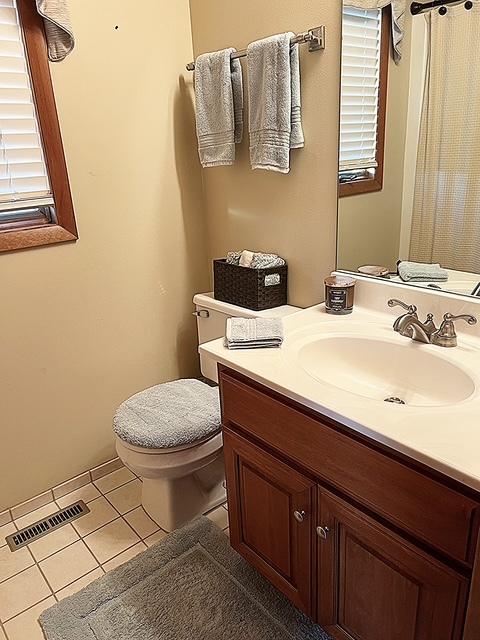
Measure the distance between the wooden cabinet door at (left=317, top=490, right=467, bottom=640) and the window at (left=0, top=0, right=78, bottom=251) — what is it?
4.46 feet

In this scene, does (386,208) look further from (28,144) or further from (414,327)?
(28,144)

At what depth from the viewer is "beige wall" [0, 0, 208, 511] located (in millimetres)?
1736

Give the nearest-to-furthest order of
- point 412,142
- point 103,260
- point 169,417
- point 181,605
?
point 412,142 < point 181,605 < point 169,417 < point 103,260

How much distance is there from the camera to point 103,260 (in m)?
1.92

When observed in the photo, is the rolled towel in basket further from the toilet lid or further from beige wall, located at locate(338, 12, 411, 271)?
the toilet lid

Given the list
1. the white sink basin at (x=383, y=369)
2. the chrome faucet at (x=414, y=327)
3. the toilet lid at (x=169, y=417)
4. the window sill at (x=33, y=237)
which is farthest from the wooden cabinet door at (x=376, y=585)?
the window sill at (x=33, y=237)

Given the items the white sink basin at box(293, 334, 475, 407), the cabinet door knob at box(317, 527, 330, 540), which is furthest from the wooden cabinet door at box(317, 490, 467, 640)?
the white sink basin at box(293, 334, 475, 407)

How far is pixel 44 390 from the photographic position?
1.88 meters

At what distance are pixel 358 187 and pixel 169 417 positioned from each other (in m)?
1.03

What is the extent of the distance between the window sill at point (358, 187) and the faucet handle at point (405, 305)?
14.4 inches

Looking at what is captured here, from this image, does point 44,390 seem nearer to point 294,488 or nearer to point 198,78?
point 294,488

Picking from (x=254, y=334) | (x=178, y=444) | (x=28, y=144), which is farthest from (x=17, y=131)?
(x=178, y=444)

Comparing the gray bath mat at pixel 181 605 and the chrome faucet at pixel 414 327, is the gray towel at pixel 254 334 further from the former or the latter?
the gray bath mat at pixel 181 605

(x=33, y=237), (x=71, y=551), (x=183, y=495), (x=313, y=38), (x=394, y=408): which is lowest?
(x=71, y=551)
